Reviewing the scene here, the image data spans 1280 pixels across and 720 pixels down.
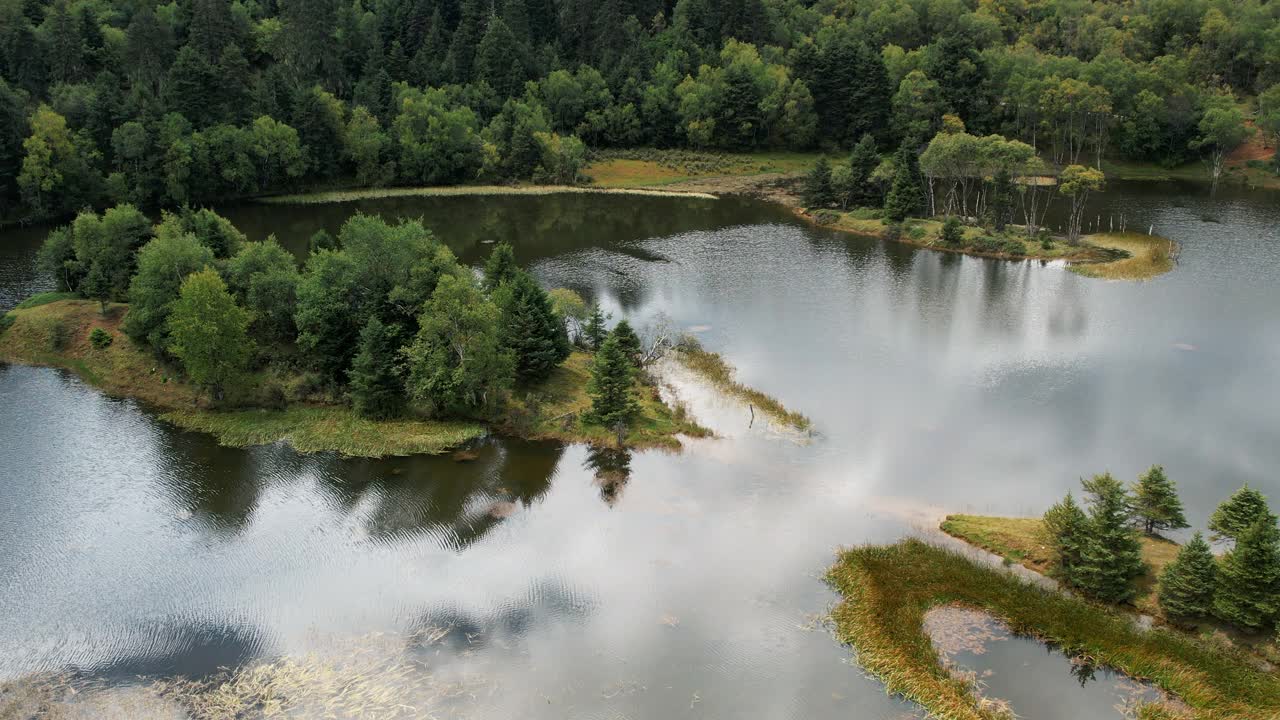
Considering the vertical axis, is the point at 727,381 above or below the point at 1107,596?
above

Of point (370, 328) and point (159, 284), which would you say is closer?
point (370, 328)

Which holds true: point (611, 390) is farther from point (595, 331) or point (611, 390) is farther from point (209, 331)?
point (209, 331)

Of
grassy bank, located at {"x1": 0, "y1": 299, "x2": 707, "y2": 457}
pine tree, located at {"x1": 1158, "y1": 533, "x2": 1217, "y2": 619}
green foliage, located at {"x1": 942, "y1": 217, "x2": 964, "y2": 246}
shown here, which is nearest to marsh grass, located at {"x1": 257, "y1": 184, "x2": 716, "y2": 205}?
green foliage, located at {"x1": 942, "y1": 217, "x2": 964, "y2": 246}

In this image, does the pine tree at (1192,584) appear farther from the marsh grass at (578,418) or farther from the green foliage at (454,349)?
the green foliage at (454,349)

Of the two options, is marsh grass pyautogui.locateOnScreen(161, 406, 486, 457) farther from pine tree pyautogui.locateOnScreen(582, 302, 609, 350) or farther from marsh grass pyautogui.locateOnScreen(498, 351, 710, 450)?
pine tree pyautogui.locateOnScreen(582, 302, 609, 350)

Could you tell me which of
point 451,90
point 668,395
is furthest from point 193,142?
point 668,395

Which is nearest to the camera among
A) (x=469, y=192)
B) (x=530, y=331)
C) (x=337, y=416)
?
(x=337, y=416)

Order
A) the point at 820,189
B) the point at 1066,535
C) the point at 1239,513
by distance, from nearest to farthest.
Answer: the point at 1239,513, the point at 1066,535, the point at 820,189

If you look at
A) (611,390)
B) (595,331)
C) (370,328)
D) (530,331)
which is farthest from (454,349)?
(595,331)
